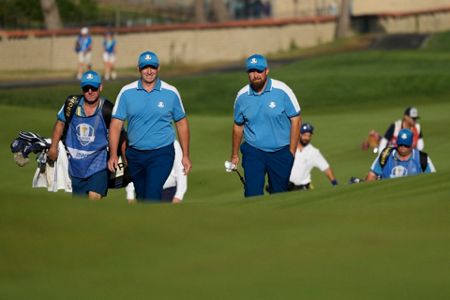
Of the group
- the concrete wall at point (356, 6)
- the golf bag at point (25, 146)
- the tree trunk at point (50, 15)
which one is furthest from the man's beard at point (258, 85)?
the concrete wall at point (356, 6)

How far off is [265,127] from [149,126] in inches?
53.3

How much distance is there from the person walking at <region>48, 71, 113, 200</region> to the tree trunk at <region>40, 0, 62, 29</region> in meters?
44.7

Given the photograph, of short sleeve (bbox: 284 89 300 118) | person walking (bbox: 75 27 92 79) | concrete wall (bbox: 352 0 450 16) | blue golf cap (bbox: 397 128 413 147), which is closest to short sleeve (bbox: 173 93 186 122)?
short sleeve (bbox: 284 89 300 118)

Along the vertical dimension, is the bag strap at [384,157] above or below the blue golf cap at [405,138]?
below

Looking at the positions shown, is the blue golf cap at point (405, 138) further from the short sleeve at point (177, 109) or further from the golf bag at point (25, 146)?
the golf bag at point (25, 146)

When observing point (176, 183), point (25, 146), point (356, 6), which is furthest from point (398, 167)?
point (356, 6)

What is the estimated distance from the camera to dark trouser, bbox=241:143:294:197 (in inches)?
596

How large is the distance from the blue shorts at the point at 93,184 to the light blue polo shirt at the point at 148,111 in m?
0.55

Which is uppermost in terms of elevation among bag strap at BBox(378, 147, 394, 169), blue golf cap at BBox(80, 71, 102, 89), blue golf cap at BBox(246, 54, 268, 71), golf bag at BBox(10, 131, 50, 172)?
blue golf cap at BBox(246, 54, 268, 71)

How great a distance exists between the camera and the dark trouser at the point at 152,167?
48.0 ft

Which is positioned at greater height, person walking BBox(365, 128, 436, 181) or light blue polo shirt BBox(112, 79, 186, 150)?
light blue polo shirt BBox(112, 79, 186, 150)

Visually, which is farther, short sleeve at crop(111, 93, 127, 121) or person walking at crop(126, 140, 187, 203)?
person walking at crop(126, 140, 187, 203)

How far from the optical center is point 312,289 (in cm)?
749

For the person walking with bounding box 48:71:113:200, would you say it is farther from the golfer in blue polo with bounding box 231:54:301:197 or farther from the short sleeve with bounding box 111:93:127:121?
the golfer in blue polo with bounding box 231:54:301:197
